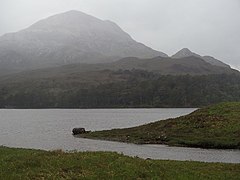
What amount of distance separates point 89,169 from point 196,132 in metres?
52.9

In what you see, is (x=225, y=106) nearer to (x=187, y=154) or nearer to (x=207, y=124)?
(x=207, y=124)

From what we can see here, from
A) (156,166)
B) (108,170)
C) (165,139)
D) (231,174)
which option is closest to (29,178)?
(108,170)

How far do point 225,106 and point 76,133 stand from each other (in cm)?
3898

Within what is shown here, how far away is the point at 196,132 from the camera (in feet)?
257

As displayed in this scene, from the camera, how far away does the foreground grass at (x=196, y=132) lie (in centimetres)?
7180

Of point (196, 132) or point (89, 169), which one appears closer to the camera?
point (89, 169)

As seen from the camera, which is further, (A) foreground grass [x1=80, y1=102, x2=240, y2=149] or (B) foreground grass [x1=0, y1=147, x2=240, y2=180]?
(A) foreground grass [x1=80, y1=102, x2=240, y2=149]

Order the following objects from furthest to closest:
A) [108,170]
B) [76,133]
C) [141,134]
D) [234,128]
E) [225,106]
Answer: [76,133] → [225,106] → [141,134] → [234,128] → [108,170]

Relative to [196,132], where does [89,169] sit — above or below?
below

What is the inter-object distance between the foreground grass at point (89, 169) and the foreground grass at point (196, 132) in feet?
128

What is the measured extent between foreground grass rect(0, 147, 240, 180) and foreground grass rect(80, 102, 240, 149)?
3905 cm

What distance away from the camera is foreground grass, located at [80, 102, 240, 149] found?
236ft

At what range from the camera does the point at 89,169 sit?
28.5m

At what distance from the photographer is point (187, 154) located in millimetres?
62031
